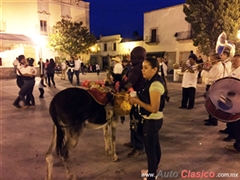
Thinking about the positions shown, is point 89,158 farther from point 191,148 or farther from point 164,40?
point 164,40

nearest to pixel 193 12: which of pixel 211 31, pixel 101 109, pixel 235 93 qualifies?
pixel 211 31

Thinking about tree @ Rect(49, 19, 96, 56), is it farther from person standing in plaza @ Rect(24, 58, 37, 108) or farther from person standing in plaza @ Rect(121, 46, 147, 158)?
person standing in plaza @ Rect(121, 46, 147, 158)

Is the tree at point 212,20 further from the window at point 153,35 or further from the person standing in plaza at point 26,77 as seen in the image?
the window at point 153,35

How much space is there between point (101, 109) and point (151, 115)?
108cm

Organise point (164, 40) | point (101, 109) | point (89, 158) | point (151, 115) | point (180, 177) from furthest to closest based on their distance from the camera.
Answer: point (164, 40) < point (89, 158) < point (101, 109) < point (180, 177) < point (151, 115)

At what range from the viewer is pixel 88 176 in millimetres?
3174

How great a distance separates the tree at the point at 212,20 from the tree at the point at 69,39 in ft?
49.2

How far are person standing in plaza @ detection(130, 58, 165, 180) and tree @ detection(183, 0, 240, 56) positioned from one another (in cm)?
1358

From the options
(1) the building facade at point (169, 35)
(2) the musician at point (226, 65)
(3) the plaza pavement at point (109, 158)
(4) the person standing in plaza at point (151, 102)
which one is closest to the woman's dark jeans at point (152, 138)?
(4) the person standing in plaza at point (151, 102)

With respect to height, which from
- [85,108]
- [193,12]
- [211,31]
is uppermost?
[193,12]

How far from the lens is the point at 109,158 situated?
3.73 metres

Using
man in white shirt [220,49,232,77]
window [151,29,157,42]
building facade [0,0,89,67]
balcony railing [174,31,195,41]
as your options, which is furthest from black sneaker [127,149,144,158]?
window [151,29,157,42]

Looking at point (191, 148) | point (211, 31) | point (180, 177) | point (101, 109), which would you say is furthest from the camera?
point (211, 31)

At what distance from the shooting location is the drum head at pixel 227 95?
362cm
